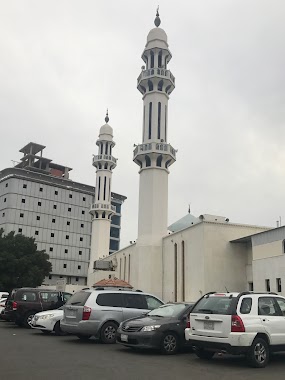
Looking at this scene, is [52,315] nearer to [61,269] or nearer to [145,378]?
[145,378]

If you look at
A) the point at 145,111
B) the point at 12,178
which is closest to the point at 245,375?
the point at 145,111

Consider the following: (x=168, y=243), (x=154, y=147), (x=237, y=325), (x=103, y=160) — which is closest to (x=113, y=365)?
(x=237, y=325)

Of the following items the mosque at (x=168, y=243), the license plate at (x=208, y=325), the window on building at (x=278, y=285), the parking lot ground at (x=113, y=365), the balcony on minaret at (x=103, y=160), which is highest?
the balcony on minaret at (x=103, y=160)

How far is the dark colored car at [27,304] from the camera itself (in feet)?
61.9

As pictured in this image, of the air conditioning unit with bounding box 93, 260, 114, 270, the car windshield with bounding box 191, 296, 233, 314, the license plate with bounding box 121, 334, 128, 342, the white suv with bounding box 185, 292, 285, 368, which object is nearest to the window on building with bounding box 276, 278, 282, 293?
the white suv with bounding box 185, 292, 285, 368

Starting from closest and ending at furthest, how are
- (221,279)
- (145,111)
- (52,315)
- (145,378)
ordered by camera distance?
(145,378)
(52,315)
(221,279)
(145,111)

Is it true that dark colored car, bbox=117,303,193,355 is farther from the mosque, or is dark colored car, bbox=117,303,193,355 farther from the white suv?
the mosque

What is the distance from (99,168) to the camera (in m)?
61.1

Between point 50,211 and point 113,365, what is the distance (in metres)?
79.4

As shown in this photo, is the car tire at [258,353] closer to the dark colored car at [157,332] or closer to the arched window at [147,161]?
the dark colored car at [157,332]

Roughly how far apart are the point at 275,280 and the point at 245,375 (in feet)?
52.7

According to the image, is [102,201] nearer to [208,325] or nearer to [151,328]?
[151,328]

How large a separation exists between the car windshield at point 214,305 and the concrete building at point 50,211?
246 feet

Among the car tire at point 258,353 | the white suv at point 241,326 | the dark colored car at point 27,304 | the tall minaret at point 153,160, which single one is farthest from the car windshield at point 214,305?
the tall minaret at point 153,160
